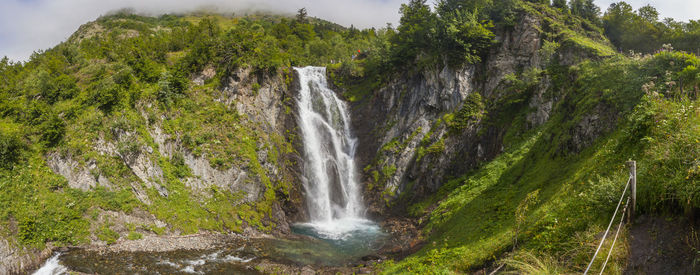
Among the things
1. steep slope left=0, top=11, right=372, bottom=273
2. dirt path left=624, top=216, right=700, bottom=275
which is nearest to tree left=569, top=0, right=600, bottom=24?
steep slope left=0, top=11, right=372, bottom=273

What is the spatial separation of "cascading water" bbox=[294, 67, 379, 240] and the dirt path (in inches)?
722

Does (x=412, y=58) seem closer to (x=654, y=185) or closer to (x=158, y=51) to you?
(x=158, y=51)

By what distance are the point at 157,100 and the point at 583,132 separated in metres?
27.6

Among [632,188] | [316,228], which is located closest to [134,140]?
[316,228]

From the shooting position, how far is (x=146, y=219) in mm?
18906

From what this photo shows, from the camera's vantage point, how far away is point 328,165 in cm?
3072

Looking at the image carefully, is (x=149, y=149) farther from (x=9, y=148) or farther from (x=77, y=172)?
(x=9, y=148)

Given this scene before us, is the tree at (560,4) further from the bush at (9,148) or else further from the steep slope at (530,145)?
the bush at (9,148)

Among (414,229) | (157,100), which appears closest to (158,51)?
(157,100)

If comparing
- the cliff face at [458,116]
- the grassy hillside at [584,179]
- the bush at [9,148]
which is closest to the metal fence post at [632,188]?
the grassy hillside at [584,179]

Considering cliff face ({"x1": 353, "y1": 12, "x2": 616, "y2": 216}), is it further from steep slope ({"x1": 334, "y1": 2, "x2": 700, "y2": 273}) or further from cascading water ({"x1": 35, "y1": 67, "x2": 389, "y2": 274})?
cascading water ({"x1": 35, "y1": 67, "x2": 389, "y2": 274})

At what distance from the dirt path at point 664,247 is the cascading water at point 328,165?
1834cm

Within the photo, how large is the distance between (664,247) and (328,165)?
85.4 ft

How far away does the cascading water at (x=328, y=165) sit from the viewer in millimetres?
26533
